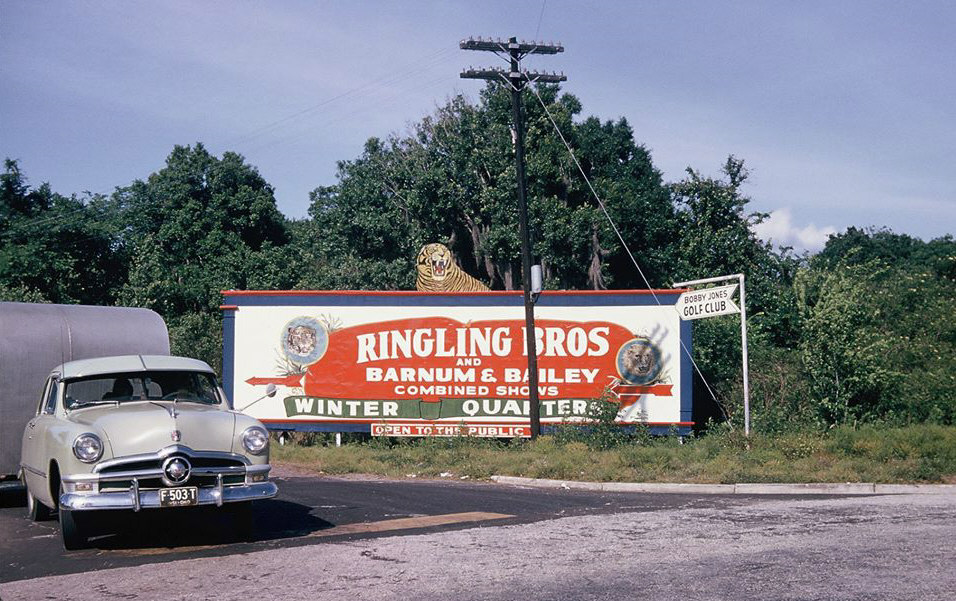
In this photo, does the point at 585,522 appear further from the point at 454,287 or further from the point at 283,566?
the point at 454,287

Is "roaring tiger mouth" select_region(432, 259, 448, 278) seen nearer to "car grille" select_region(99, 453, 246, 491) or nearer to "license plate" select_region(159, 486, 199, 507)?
"car grille" select_region(99, 453, 246, 491)

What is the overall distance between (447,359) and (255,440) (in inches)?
560

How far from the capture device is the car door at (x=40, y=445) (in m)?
11.0

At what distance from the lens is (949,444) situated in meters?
16.8

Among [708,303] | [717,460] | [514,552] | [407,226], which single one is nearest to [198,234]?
[407,226]

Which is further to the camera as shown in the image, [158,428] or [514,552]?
[158,428]

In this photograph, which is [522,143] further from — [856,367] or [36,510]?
[36,510]

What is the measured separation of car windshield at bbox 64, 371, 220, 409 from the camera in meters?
11.5

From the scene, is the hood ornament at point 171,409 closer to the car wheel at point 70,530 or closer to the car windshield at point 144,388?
the car windshield at point 144,388

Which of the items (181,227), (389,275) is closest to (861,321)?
(389,275)

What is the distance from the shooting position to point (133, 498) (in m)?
9.59

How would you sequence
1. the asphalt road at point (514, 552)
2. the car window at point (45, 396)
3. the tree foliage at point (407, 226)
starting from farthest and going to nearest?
the tree foliage at point (407, 226) → the car window at point (45, 396) → the asphalt road at point (514, 552)

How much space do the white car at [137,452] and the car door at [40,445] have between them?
0.02m

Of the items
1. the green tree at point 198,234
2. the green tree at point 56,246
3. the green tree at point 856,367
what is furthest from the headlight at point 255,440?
the green tree at point 56,246
